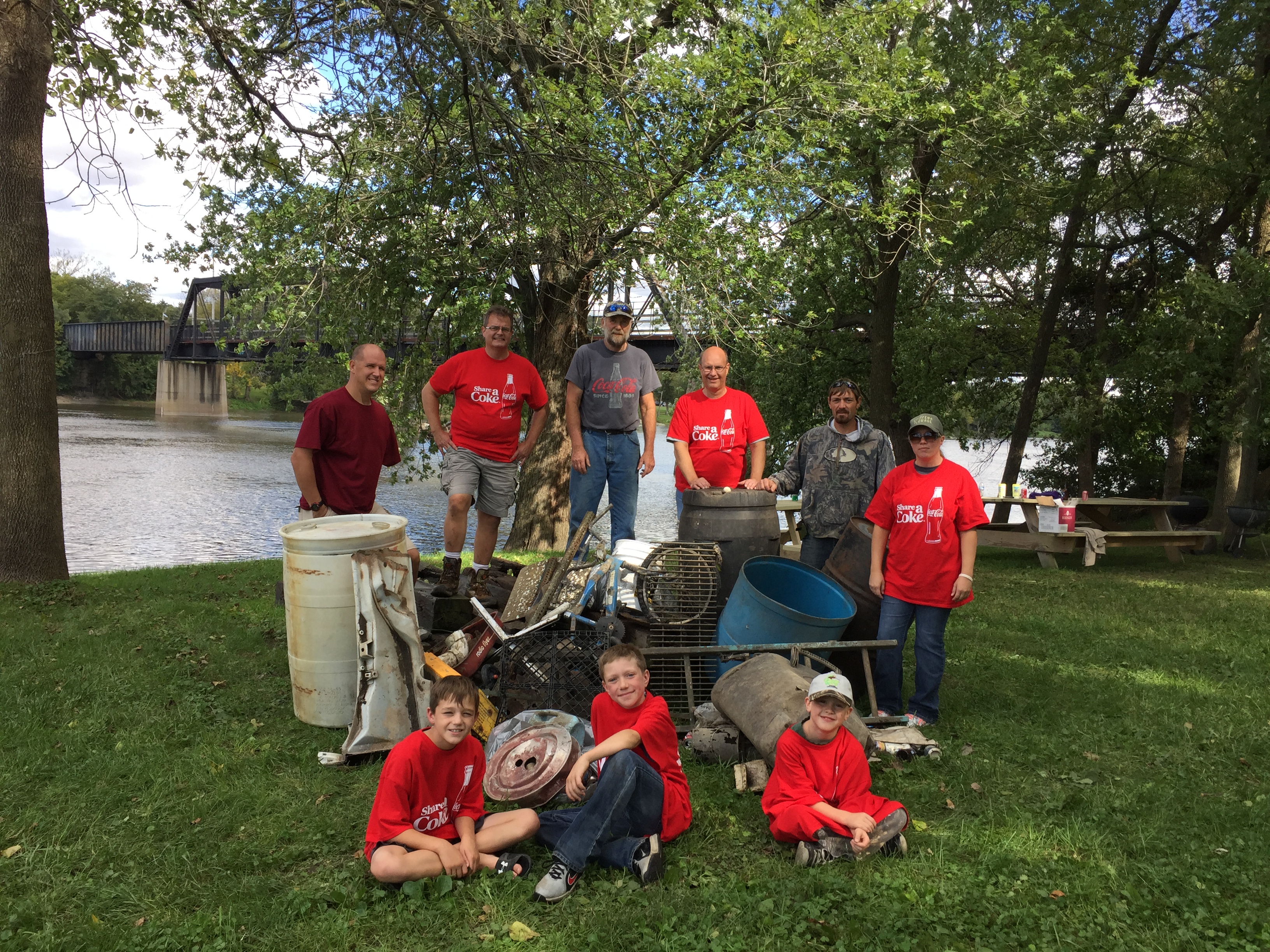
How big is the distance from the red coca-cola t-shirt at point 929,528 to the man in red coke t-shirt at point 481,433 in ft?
9.12

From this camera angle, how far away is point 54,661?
5824 mm

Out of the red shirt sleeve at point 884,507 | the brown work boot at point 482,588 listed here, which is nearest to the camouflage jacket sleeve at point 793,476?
the red shirt sleeve at point 884,507

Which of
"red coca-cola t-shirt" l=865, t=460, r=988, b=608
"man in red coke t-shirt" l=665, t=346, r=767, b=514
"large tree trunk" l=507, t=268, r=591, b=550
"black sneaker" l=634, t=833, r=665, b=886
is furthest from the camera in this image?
"large tree trunk" l=507, t=268, r=591, b=550

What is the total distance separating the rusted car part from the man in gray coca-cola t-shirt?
236 centimetres

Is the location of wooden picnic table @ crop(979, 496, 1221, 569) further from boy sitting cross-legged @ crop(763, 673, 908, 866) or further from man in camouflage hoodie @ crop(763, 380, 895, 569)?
boy sitting cross-legged @ crop(763, 673, 908, 866)

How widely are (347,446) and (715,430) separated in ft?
7.95

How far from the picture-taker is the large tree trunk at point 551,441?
1266cm

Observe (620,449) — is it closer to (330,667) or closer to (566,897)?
(330,667)

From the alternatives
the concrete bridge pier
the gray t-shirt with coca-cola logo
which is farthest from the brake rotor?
the concrete bridge pier

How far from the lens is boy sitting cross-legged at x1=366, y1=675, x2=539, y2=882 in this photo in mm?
3291

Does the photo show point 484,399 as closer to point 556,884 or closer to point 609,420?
point 609,420

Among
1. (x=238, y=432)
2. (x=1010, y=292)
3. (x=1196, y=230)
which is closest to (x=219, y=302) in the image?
(x=238, y=432)

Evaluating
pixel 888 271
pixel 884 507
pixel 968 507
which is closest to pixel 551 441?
pixel 888 271

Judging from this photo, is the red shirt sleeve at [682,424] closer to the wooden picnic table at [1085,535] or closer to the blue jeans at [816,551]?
the blue jeans at [816,551]
